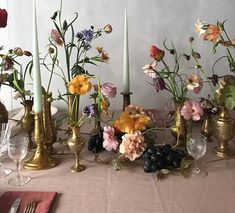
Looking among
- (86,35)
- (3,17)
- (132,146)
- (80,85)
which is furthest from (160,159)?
(3,17)

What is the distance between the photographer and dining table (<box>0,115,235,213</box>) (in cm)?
72

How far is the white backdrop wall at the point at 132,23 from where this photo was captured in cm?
133

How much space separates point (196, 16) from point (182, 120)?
0.54m

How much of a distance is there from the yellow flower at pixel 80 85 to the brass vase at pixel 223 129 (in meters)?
0.41

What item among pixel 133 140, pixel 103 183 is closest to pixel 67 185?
pixel 103 183

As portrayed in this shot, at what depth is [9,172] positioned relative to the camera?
2.92 feet

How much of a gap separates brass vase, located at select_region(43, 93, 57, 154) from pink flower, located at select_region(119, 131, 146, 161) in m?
0.25

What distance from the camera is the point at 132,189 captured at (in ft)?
2.62

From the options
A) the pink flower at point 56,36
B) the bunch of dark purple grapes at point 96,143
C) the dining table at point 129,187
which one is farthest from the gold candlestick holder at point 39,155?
the pink flower at point 56,36

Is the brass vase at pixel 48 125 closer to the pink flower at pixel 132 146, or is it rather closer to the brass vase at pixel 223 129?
the pink flower at pixel 132 146

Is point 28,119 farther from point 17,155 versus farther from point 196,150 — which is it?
point 196,150

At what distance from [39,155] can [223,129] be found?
0.54 metres

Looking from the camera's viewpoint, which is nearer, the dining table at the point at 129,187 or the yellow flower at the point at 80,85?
the dining table at the point at 129,187

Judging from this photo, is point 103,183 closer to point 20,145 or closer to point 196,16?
point 20,145
